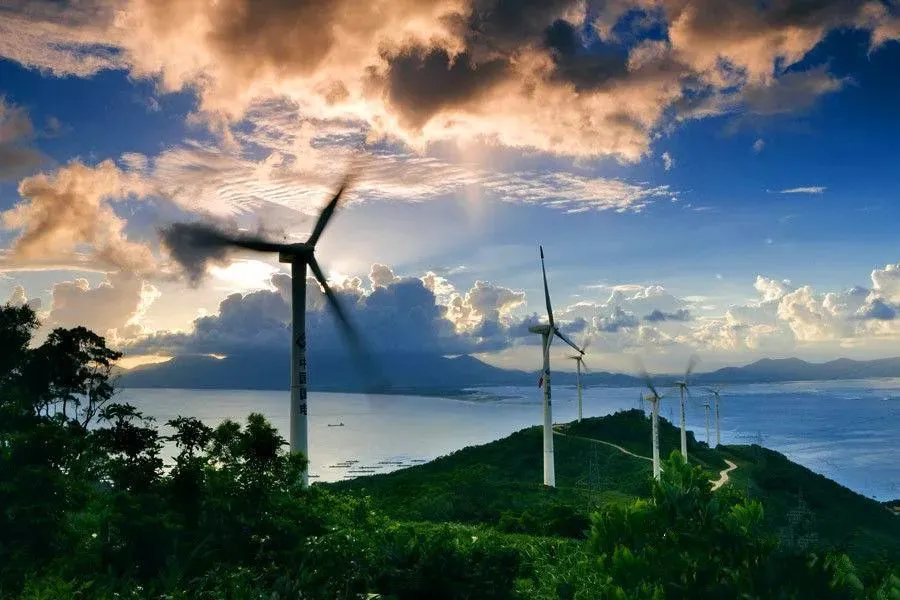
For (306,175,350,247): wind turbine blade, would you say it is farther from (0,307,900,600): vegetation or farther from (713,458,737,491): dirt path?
(713,458,737,491): dirt path

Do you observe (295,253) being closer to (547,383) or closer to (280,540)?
(280,540)

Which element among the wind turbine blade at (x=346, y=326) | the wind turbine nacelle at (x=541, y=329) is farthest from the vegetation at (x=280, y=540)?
the wind turbine nacelle at (x=541, y=329)

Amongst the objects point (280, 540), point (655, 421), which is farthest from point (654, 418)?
point (280, 540)

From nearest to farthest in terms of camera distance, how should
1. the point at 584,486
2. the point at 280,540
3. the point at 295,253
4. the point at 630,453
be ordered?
the point at 280,540
the point at 295,253
the point at 584,486
the point at 630,453

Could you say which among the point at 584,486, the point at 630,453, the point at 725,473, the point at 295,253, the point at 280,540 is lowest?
the point at 725,473

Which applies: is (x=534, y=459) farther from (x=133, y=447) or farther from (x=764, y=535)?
(x=764, y=535)

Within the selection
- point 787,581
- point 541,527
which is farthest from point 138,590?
point 541,527
